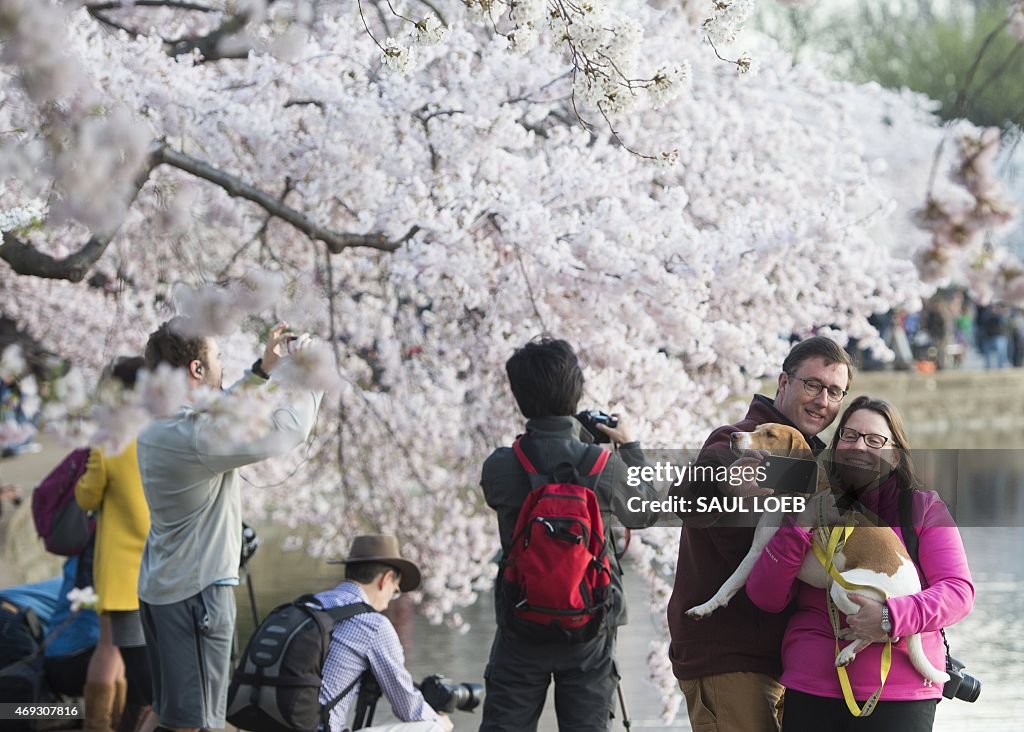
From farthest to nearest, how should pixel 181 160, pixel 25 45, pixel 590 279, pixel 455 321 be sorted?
pixel 455 321 → pixel 590 279 → pixel 181 160 → pixel 25 45

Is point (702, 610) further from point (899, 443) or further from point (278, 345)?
point (278, 345)

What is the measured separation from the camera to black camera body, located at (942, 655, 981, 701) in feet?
10.0

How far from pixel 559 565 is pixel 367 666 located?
792 mm

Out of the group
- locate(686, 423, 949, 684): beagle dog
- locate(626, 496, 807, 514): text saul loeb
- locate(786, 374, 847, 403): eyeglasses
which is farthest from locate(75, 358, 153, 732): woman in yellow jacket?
locate(786, 374, 847, 403): eyeglasses

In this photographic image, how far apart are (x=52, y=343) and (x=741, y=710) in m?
7.59

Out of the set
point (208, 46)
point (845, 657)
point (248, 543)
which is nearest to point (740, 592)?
point (845, 657)

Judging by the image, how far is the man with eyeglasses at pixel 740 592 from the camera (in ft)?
10.00

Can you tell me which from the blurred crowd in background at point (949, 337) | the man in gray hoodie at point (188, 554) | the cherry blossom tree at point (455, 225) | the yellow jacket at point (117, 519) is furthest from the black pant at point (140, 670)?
the blurred crowd in background at point (949, 337)

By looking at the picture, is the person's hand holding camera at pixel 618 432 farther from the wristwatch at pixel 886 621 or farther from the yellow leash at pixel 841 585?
the wristwatch at pixel 886 621

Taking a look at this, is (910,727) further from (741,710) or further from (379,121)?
(379,121)

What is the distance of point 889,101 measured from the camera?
24875 millimetres

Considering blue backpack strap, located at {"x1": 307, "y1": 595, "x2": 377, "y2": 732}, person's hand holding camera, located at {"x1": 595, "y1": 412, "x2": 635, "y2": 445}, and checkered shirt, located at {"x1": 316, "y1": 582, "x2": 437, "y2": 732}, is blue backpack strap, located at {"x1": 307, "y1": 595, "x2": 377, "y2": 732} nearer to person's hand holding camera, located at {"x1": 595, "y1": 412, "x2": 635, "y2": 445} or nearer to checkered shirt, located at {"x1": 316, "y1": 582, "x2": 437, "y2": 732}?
checkered shirt, located at {"x1": 316, "y1": 582, "x2": 437, "y2": 732}

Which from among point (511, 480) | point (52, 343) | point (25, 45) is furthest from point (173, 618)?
point (52, 343)

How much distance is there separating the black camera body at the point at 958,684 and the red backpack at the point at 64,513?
10.1 feet
